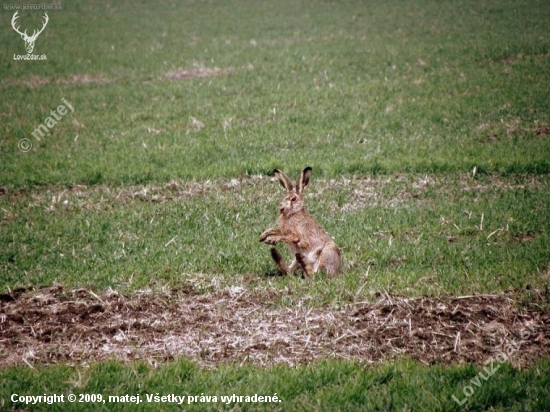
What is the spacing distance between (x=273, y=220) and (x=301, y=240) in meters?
2.70

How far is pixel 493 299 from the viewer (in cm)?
770

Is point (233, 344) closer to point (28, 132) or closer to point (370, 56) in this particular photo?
point (28, 132)

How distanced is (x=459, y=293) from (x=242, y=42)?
25.4 m

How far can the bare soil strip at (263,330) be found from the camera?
22.5ft

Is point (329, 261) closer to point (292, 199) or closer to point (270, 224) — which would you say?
point (292, 199)

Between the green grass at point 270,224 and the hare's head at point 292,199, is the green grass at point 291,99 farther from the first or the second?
the hare's head at point 292,199

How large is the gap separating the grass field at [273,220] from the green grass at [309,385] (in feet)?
0.08
